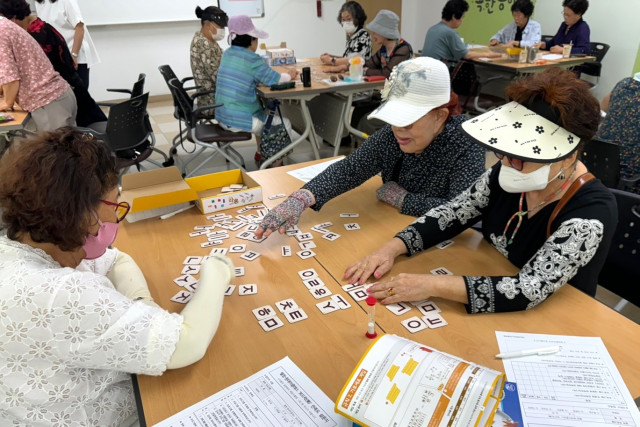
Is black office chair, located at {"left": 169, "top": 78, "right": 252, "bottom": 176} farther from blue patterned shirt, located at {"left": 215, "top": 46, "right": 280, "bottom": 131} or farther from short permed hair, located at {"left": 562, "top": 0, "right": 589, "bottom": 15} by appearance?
short permed hair, located at {"left": 562, "top": 0, "right": 589, "bottom": 15}

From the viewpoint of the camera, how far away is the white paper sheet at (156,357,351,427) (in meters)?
0.98

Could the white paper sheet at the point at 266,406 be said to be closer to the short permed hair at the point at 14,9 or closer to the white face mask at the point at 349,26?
the short permed hair at the point at 14,9

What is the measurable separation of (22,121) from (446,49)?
14.6 feet

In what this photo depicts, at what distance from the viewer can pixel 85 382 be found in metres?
1.06

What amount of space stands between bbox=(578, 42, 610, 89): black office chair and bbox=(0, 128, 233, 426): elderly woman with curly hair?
645cm

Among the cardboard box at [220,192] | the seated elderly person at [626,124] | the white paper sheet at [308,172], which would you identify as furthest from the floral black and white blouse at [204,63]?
the seated elderly person at [626,124]

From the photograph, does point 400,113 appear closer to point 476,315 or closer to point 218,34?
point 476,315

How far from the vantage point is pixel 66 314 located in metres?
0.94

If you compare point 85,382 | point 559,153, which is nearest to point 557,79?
point 559,153

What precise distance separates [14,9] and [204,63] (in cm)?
172

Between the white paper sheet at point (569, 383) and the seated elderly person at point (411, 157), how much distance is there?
2.67ft

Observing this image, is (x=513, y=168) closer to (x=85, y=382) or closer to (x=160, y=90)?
(x=85, y=382)

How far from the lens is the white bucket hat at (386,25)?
15.7 ft

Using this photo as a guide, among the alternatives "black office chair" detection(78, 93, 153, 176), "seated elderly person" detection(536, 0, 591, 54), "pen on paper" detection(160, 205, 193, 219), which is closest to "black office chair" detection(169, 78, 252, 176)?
"black office chair" detection(78, 93, 153, 176)
